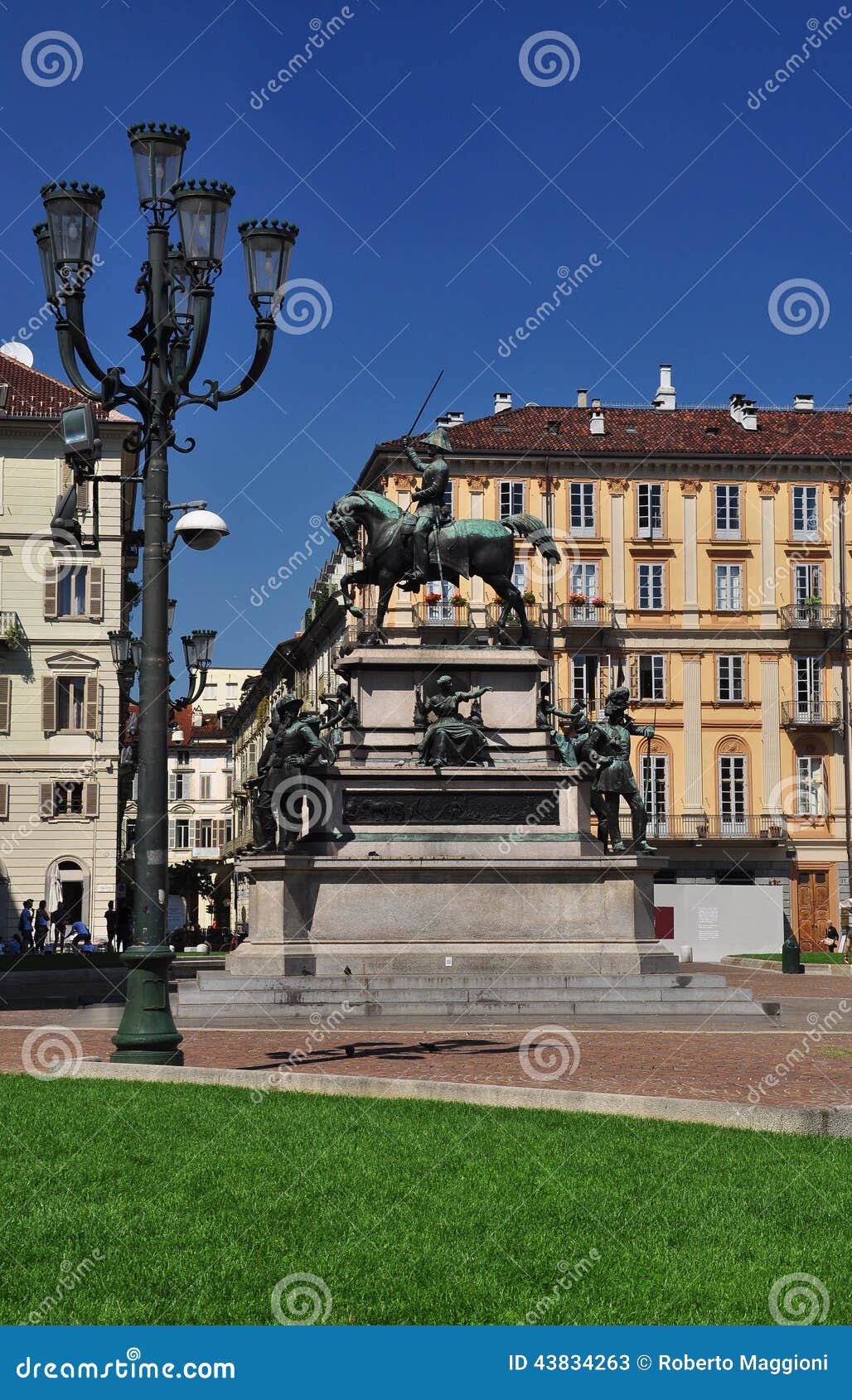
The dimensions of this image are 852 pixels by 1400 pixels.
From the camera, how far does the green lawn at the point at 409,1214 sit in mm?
6645

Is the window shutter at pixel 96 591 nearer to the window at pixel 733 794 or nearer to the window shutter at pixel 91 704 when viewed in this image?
the window shutter at pixel 91 704

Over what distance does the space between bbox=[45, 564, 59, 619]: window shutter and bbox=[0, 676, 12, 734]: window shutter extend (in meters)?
2.52

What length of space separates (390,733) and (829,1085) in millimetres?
12357

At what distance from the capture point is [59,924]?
164 feet

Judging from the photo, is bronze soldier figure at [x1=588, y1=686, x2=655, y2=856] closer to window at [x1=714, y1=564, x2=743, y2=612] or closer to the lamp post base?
the lamp post base

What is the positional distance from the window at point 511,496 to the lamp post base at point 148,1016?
56524 millimetres

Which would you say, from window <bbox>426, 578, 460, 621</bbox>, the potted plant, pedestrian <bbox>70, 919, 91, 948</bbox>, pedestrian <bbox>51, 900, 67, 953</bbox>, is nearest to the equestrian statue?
pedestrian <bbox>70, 919, 91, 948</bbox>

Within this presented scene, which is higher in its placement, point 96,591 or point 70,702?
point 96,591

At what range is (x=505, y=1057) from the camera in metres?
16.4

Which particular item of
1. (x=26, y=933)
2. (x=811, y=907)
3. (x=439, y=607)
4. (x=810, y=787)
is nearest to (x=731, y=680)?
(x=810, y=787)

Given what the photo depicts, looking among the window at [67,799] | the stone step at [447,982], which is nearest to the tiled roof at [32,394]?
the window at [67,799]

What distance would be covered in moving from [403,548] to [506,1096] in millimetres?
14676

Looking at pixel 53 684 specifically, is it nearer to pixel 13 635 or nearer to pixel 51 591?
pixel 13 635

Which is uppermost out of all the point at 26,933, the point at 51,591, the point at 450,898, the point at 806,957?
the point at 51,591
